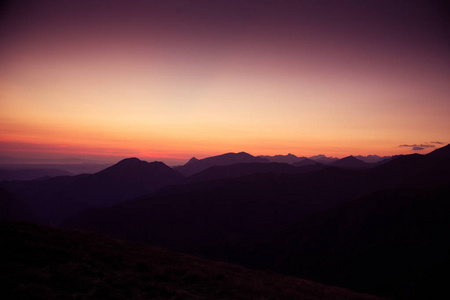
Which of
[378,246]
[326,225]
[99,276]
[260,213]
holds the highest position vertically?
[99,276]

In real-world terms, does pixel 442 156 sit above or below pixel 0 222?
above

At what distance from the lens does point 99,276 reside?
13.6m

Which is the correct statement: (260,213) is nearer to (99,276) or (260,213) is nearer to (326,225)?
(326,225)

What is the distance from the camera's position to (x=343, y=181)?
18600 cm

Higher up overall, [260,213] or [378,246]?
[378,246]

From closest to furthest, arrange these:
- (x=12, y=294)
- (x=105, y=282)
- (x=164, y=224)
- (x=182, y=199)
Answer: (x=12, y=294) → (x=105, y=282) → (x=164, y=224) → (x=182, y=199)

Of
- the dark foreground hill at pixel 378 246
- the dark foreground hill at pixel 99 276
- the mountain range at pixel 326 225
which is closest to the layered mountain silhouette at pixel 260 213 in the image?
the mountain range at pixel 326 225

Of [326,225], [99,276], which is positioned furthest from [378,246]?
[99,276]

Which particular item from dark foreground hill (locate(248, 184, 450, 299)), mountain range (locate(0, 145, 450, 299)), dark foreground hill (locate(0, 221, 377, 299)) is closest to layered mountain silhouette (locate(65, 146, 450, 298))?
mountain range (locate(0, 145, 450, 299))

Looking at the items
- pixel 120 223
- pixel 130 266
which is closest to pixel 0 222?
pixel 130 266

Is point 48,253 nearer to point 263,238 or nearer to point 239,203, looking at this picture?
point 263,238

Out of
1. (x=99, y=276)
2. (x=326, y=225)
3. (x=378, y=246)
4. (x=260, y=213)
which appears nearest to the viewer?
(x=99, y=276)

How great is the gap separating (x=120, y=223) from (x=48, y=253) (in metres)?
168

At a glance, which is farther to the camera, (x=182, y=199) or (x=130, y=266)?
(x=182, y=199)
